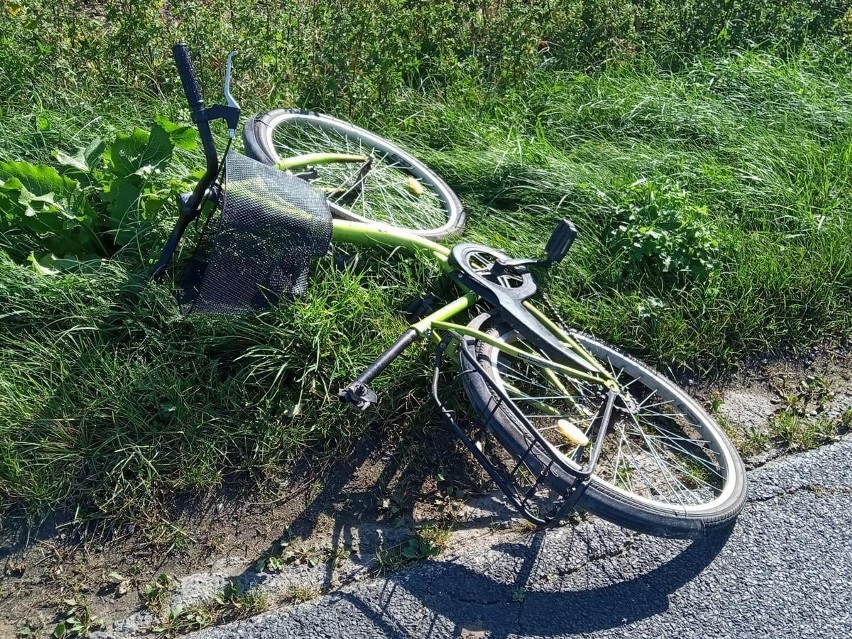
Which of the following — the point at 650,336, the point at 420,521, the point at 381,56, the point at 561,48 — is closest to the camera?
the point at 420,521

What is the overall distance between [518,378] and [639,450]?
689 mm

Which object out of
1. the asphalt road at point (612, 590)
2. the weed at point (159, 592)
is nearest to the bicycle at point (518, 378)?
the asphalt road at point (612, 590)

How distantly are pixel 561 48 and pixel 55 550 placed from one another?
15.3 ft

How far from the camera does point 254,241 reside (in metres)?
3.09

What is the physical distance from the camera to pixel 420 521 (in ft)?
11.0

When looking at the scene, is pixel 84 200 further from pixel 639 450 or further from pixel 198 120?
pixel 639 450

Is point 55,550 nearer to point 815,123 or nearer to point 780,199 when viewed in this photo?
point 780,199

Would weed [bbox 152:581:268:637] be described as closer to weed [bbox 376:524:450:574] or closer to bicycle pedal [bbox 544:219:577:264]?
weed [bbox 376:524:450:574]

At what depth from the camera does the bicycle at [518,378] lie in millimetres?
3010

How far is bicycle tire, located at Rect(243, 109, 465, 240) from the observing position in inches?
170

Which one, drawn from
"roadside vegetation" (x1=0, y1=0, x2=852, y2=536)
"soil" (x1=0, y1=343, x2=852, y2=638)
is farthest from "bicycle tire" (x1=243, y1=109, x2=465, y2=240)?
"soil" (x1=0, y1=343, x2=852, y2=638)

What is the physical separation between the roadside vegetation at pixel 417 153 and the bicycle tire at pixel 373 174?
27 centimetres

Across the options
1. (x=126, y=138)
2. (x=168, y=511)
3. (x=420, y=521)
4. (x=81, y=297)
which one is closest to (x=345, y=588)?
(x=420, y=521)

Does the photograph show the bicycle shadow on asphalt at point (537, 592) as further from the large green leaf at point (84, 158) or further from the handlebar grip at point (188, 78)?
the large green leaf at point (84, 158)
